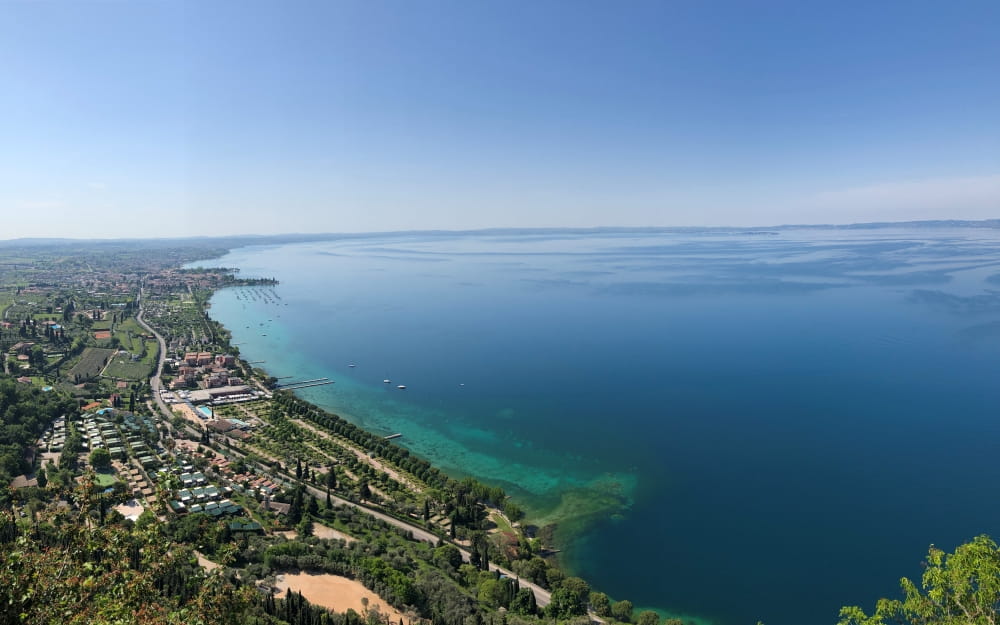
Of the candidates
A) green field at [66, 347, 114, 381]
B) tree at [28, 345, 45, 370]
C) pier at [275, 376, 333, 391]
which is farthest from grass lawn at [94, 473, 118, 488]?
tree at [28, 345, 45, 370]

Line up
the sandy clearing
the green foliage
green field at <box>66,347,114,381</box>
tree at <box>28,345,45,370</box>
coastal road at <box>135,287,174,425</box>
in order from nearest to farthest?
the sandy clearing, the green foliage, coastal road at <box>135,287,174,425</box>, green field at <box>66,347,114,381</box>, tree at <box>28,345,45,370</box>

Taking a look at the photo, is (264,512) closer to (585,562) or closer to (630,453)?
(585,562)

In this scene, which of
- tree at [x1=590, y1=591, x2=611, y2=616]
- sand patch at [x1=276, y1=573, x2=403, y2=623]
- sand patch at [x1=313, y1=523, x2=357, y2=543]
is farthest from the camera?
sand patch at [x1=313, y1=523, x2=357, y2=543]

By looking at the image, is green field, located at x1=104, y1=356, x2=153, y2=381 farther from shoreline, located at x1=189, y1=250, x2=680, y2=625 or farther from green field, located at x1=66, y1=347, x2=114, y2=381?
shoreline, located at x1=189, y1=250, x2=680, y2=625

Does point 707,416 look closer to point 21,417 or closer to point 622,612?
point 622,612

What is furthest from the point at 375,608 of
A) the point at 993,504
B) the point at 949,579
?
the point at 993,504

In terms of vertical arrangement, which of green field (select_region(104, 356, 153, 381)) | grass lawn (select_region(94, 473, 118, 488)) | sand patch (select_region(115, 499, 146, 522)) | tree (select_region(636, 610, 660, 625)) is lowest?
tree (select_region(636, 610, 660, 625))
